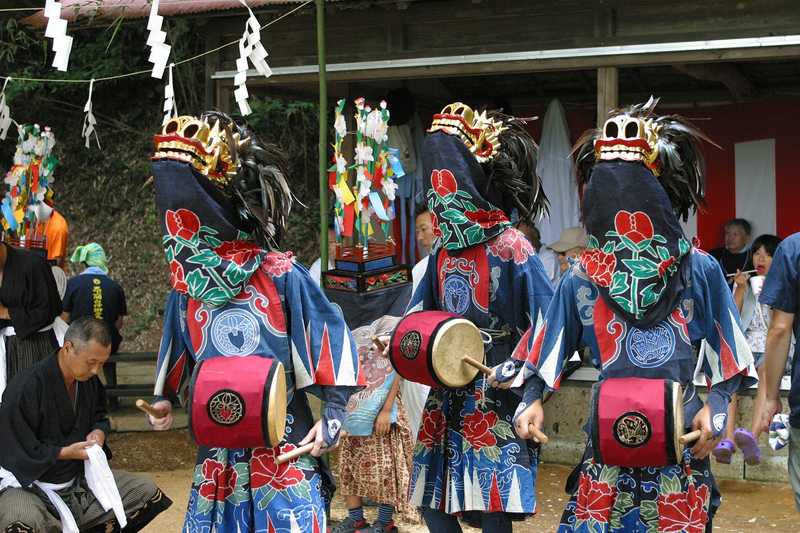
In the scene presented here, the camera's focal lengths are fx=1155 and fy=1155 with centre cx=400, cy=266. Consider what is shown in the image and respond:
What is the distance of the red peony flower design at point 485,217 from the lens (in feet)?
16.3

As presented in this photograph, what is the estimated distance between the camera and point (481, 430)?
4.86 meters

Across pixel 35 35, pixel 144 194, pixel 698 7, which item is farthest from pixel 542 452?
pixel 35 35

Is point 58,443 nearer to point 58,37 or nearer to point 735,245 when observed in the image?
point 58,37

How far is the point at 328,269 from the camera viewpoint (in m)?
6.70

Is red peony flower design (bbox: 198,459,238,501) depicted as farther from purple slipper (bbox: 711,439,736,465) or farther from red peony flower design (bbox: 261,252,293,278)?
purple slipper (bbox: 711,439,736,465)

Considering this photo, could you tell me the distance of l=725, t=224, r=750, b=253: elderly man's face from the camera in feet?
29.8

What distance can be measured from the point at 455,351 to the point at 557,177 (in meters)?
5.31

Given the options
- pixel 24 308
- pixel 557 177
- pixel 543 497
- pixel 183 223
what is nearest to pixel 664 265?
pixel 183 223

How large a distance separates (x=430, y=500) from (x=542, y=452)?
11.5ft

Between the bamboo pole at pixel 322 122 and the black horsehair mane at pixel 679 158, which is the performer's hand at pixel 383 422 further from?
the black horsehair mane at pixel 679 158

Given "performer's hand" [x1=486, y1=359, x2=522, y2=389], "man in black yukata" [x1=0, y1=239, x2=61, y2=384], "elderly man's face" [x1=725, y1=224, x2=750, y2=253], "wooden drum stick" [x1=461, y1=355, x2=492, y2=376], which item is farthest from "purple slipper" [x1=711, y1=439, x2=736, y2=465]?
"elderly man's face" [x1=725, y1=224, x2=750, y2=253]

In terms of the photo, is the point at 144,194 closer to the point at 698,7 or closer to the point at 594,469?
the point at 698,7

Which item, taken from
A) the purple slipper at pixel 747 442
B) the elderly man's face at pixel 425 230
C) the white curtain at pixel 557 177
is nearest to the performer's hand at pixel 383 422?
the elderly man's face at pixel 425 230

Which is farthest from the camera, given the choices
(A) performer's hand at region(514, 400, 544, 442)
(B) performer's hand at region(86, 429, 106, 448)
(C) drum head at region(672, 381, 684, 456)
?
(B) performer's hand at region(86, 429, 106, 448)
